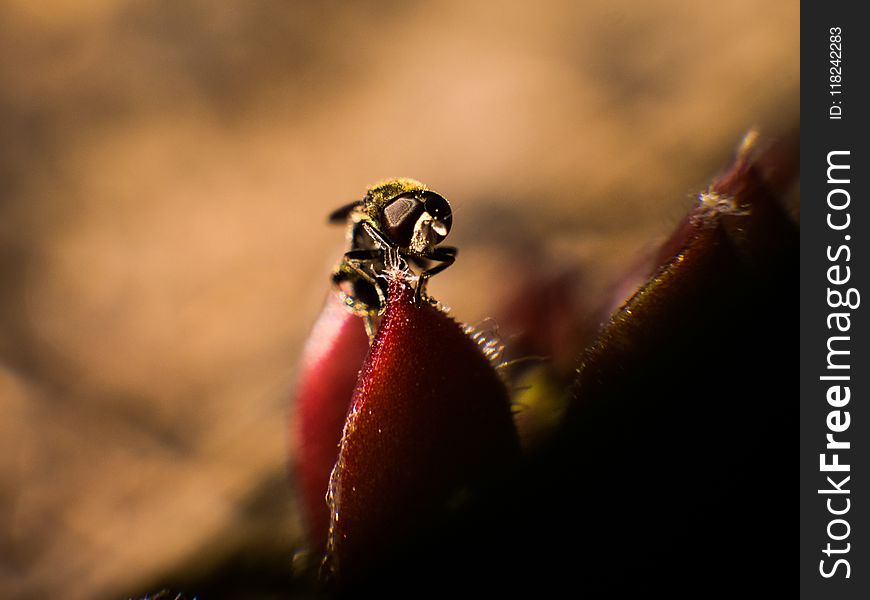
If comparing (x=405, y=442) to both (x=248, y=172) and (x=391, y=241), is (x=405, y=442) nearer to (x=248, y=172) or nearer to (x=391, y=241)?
(x=391, y=241)

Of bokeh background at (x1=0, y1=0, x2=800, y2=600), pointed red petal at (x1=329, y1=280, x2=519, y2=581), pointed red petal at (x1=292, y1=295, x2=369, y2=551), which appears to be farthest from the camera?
bokeh background at (x1=0, y1=0, x2=800, y2=600)

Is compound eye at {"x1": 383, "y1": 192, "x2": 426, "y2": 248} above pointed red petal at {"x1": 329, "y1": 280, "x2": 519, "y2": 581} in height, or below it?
above

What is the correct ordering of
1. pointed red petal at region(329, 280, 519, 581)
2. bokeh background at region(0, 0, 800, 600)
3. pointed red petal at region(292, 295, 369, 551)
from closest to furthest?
pointed red petal at region(329, 280, 519, 581), pointed red petal at region(292, 295, 369, 551), bokeh background at region(0, 0, 800, 600)

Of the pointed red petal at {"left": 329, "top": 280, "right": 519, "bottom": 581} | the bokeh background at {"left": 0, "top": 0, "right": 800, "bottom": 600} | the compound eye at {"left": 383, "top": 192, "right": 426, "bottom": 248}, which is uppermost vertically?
the bokeh background at {"left": 0, "top": 0, "right": 800, "bottom": 600}
